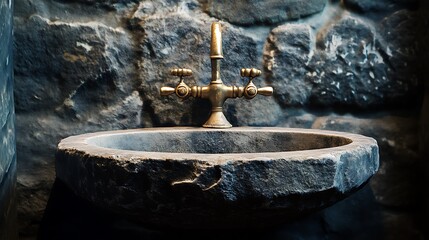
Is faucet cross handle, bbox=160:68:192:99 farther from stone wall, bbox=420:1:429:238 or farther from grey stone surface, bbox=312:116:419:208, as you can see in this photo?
stone wall, bbox=420:1:429:238

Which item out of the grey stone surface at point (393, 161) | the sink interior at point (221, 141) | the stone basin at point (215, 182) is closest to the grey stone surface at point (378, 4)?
the grey stone surface at point (393, 161)

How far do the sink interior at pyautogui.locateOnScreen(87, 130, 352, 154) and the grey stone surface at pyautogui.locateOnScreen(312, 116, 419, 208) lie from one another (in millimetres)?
171

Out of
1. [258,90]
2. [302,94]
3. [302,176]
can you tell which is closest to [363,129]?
[302,94]

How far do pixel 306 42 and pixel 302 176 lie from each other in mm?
590

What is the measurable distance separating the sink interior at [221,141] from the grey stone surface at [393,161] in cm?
17

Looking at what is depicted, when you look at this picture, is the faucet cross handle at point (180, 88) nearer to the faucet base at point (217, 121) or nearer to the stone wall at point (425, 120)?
the faucet base at point (217, 121)

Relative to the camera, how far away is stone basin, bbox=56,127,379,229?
1.82 ft

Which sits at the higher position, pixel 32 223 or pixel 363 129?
pixel 363 129

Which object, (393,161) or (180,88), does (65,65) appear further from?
(393,161)

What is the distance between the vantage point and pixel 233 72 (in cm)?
108

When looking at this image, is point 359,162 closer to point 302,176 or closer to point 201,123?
point 302,176

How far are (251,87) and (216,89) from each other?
7cm

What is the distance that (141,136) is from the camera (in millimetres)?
950

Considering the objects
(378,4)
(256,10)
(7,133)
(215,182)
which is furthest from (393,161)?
(7,133)
